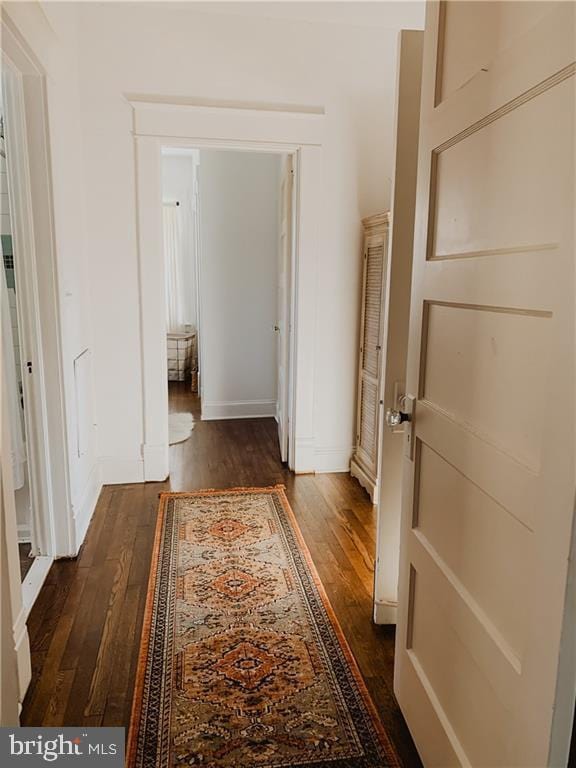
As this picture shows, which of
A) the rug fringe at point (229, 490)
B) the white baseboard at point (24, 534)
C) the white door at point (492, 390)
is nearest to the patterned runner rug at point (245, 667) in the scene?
the white door at point (492, 390)

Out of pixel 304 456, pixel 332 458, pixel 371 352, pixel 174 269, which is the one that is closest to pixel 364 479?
pixel 332 458

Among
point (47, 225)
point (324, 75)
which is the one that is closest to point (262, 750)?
point (47, 225)

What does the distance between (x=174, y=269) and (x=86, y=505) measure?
473 cm

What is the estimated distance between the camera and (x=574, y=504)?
2.76ft

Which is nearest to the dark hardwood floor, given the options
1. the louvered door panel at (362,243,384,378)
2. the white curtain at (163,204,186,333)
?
the louvered door panel at (362,243,384,378)

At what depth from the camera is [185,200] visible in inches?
281

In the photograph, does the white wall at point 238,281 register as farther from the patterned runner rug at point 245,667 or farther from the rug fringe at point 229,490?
the patterned runner rug at point 245,667

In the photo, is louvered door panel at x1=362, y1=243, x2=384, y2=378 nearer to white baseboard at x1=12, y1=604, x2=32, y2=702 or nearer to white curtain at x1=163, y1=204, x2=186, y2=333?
white baseboard at x1=12, y1=604, x2=32, y2=702

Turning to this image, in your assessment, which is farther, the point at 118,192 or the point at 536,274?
the point at 118,192

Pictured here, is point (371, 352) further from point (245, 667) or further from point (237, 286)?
point (245, 667)

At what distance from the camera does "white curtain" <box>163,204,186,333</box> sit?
7188 mm

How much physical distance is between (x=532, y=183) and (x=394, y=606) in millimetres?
1732

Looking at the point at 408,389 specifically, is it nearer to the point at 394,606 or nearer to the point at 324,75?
the point at 394,606

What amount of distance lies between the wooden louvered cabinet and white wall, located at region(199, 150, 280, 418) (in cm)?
162
